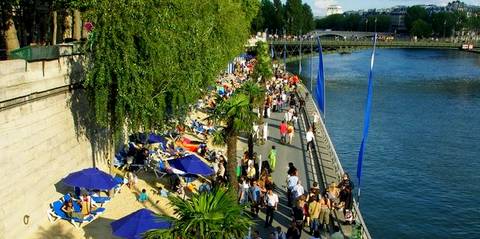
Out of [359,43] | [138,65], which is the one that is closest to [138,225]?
[138,65]

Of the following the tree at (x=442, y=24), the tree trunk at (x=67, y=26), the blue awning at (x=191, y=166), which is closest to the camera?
the blue awning at (x=191, y=166)

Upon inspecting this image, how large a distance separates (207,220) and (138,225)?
4.28 meters

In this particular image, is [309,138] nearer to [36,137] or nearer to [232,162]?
[232,162]

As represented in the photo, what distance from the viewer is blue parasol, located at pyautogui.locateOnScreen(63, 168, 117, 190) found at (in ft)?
59.6

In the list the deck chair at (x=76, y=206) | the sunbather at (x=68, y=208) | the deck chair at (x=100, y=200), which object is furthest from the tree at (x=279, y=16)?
the sunbather at (x=68, y=208)

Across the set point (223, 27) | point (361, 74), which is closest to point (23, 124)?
point (223, 27)

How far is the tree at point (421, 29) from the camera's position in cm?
18938

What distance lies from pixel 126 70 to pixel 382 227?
12.1 metres

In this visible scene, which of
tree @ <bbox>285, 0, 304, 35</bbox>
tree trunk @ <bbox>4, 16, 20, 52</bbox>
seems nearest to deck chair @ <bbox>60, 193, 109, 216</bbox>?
tree trunk @ <bbox>4, 16, 20, 52</bbox>

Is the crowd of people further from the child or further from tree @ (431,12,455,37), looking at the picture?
tree @ (431,12,455,37)

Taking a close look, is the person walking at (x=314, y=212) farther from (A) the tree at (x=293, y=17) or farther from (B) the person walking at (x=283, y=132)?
(A) the tree at (x=293, y=17)

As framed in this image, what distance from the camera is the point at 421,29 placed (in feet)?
624

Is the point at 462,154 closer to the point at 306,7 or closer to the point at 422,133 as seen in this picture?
the point at 422,133

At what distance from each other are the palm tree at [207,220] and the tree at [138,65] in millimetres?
9595
